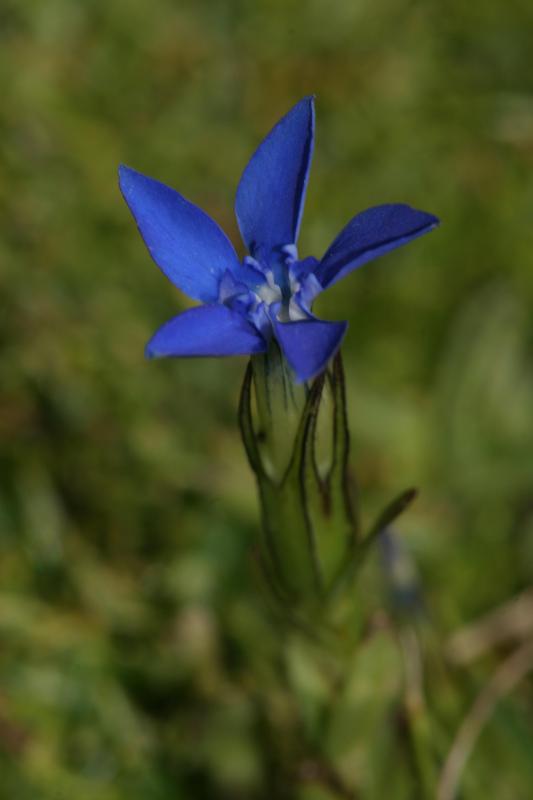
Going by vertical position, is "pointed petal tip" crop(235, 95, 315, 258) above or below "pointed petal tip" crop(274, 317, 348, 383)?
above

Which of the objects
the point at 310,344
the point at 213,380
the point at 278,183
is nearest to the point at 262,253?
the point at 278,183

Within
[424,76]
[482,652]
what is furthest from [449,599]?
[424,76]

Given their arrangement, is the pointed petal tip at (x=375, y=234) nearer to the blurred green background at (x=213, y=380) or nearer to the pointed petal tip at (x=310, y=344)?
the pointed petal tip at (x=310, y=344)

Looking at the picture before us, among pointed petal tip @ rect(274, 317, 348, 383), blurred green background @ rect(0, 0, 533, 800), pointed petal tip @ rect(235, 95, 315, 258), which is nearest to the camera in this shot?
pointed petal tip @ rect(274, 317, 348, 383)

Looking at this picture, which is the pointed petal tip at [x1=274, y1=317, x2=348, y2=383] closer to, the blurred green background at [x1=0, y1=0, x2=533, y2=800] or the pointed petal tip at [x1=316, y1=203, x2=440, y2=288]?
Answer: the pointed petal tip at [x1=316, y1=203, x2=440, y2=288]

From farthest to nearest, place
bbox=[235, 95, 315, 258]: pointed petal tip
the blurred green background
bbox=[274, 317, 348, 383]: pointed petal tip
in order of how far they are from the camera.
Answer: the blurred green background < bbox=[235, 95, 315, 258]: pointed petal tip < bbox=[274, 317, 348, 383]: pointed petal tip

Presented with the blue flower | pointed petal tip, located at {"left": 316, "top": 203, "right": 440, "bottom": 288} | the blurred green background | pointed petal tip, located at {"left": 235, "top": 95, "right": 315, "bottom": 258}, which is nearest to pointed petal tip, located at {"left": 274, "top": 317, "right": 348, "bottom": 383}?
the blue flower

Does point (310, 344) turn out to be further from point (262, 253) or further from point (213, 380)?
point (213, 380)
